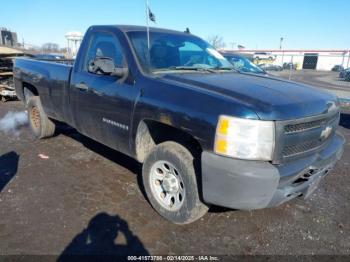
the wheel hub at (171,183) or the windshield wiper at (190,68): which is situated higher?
the windshield wiper at (190,68)

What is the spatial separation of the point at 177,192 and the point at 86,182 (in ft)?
5.07

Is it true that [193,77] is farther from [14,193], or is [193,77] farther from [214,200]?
[14,193]

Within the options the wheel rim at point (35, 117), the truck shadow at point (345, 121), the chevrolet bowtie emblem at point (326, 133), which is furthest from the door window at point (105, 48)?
the truck shadow at point (345, 121)

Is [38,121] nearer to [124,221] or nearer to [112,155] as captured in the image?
[112,155]

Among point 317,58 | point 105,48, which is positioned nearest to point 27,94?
Result: point 105,48

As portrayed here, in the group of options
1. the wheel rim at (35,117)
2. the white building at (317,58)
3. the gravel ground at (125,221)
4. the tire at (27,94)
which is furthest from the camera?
the white building at (317,58)

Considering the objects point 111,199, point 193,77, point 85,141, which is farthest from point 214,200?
point 85,141

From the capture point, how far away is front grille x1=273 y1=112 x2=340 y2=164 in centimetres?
261

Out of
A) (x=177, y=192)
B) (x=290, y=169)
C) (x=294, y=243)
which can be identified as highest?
(x=290, y=169)

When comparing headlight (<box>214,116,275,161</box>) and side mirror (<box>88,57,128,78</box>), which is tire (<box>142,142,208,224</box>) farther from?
side mirror (<box>88,57,128,78</box>)

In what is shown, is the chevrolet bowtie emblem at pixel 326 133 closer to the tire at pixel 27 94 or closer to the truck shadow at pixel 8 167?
the truck shadow at pixel 8 167

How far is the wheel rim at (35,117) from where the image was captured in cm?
588

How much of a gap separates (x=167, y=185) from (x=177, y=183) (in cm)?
13

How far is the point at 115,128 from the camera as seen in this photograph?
12.1ft
